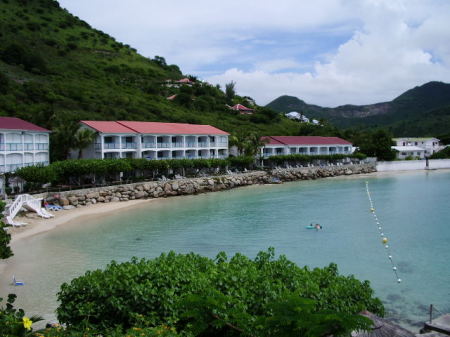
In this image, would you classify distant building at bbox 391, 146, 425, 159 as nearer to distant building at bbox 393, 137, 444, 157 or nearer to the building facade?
distant building at bbox 393, 137, 444, 157

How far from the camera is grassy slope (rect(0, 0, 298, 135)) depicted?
7044 cm

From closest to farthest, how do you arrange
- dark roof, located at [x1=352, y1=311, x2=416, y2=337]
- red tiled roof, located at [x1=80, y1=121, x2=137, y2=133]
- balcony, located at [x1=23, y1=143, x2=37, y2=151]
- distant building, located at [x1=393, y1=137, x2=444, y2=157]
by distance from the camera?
1. dark roof, located at [x1=352, y1=311, x2=416, y2=337]
2. balcony, located at [x1=23, y1=143, x2=37, y2=151]
3. red tiled roof, located at [x1=80, y1=121, x2=137, y2=133]
4. distant building, located at [x1=393, y1=137, x2=444, y2=157]

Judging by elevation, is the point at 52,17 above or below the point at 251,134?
above

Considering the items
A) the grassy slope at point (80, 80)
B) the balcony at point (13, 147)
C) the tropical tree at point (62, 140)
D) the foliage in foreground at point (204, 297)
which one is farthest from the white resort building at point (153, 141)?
the foliage in foreground at point (204, 297)

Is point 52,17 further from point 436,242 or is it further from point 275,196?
point 436,242

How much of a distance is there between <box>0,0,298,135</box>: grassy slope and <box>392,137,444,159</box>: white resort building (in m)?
25.7

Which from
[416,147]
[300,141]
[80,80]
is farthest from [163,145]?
[416,147]

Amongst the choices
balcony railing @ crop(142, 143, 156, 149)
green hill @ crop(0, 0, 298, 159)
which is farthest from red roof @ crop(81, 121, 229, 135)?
green hill @ crop(0, 0, 298, 159)

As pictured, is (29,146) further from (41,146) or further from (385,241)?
(385,241)

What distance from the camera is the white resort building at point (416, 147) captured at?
9794cm

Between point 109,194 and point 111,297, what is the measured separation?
34072 mm

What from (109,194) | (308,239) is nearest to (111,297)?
(308,239)

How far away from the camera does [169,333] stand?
845 centimetres

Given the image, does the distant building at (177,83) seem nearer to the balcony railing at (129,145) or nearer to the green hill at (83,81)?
the green hill at (83,81)
